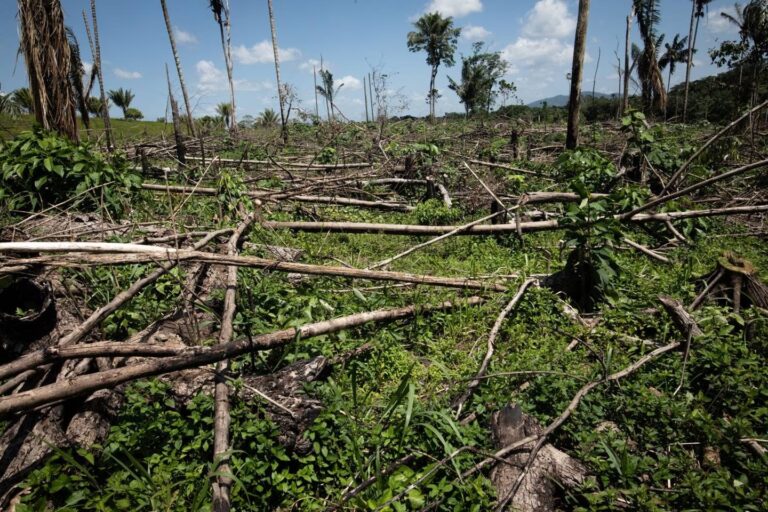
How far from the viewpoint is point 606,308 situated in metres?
3.42

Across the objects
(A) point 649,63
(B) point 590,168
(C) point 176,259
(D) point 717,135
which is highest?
(A) point 649,63

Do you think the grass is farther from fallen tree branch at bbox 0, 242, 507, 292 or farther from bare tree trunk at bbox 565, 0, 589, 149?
bare tree trunk at bbox 565, 0, 589, 149

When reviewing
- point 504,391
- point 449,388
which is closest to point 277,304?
point 449,388

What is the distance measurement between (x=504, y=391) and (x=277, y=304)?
6.62 feet

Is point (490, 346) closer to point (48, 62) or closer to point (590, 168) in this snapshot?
point (590, 168)

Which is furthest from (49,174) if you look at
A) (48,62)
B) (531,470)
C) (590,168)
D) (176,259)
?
(590,168)

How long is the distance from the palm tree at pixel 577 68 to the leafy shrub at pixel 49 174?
8.06m

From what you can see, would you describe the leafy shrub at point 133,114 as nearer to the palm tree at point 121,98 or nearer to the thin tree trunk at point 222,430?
the palm tree at point 121,98

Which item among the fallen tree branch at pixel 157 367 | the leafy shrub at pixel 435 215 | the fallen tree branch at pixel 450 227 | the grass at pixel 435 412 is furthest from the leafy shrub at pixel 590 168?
the fallen tree branch at pixel 157 367

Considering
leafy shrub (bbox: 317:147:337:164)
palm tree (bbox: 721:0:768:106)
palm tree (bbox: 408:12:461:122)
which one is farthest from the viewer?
palm tree (bbox: 408:12:461:122)

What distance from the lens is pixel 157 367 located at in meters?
2.02

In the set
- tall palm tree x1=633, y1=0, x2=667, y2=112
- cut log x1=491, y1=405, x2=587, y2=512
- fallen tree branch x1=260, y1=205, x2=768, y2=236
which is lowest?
cut log x1=491, y1=405, x2=587, y2=512

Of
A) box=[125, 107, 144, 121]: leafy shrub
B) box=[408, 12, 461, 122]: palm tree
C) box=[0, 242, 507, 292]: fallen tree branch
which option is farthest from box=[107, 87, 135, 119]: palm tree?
box=[0, 242, 507, 292]: fallen tree branch

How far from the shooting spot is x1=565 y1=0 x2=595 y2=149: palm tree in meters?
7.63
